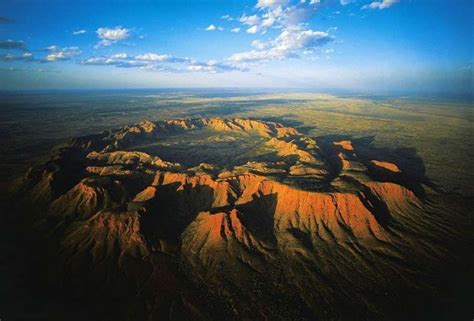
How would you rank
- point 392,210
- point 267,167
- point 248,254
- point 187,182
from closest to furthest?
point 248,254, point 392,210, point 187,182, point 267,167

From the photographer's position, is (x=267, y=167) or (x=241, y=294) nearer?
(x=241, y=294)

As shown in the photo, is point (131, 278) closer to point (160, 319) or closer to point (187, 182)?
point (160, 319)

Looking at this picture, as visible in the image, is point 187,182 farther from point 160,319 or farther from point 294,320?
point 294,320

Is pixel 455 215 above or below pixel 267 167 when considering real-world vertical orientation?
below

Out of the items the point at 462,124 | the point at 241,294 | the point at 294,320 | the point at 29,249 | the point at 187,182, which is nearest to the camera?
the point at 294,320

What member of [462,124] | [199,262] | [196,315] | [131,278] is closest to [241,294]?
[196,315]

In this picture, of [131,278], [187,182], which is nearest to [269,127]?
[187,182]
